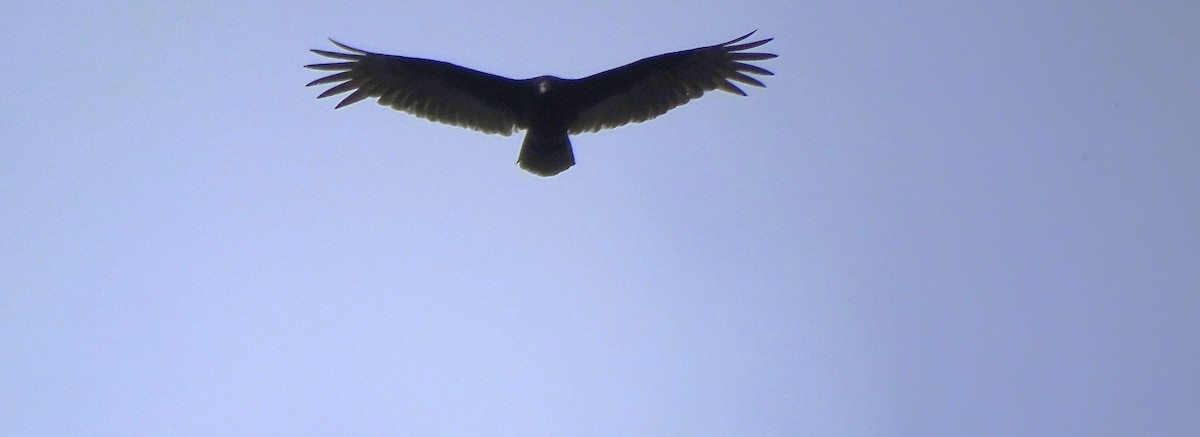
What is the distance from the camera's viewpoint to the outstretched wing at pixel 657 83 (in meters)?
7.68

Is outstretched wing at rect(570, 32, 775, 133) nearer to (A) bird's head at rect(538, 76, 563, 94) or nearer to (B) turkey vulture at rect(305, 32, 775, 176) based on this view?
(B) turkey vulture at rect(305, 32, 775, 176)

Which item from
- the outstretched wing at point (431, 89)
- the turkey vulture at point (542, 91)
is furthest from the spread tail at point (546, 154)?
the outstretched wing at point (431, 89)

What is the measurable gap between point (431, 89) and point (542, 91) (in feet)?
3.32

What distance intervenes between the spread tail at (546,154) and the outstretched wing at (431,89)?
8.4 inches

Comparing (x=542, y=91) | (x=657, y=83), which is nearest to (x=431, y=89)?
(x=542, y=91)

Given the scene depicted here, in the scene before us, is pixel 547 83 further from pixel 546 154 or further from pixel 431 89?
pixel 431 89

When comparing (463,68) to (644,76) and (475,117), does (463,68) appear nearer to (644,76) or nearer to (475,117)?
(475,117)

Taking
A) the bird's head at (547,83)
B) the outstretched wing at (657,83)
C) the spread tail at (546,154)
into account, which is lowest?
the spread tail at (546,154)

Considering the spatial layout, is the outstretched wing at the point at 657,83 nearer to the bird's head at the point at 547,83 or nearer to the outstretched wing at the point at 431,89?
the bird's head at the point at 547,83

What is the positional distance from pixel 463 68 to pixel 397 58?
0.52m

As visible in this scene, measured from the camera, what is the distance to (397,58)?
25.1ft

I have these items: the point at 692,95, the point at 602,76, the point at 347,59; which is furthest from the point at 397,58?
the point at 692,95

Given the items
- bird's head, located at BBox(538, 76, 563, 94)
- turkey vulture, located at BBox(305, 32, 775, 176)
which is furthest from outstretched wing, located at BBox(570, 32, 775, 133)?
bird's head, located at BBox(538, 76, 563, 94)

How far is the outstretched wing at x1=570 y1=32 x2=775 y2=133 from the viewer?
7.68m
